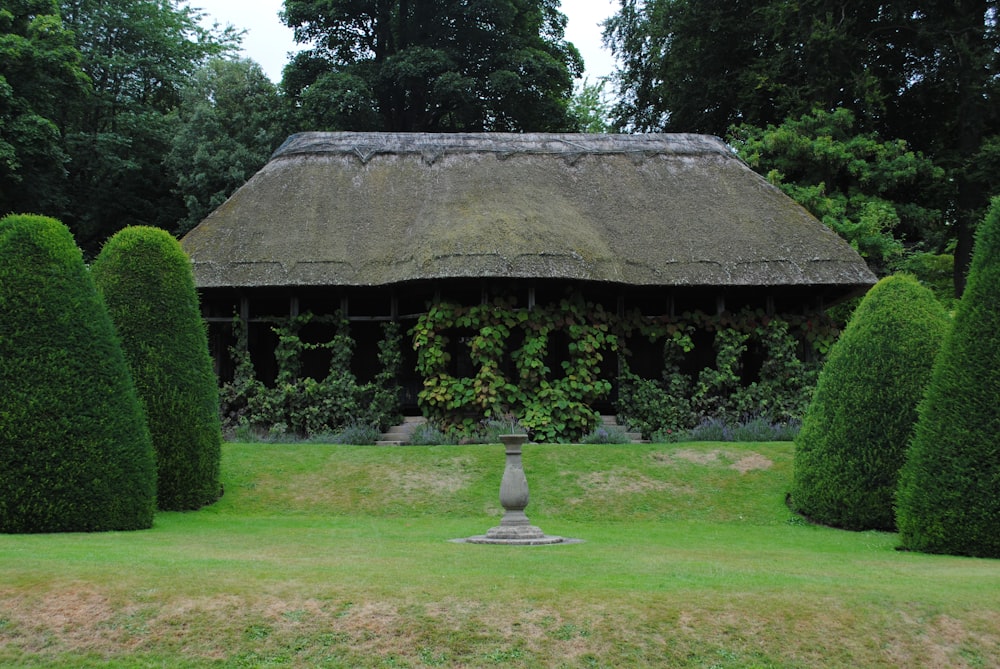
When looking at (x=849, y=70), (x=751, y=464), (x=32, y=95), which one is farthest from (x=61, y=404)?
(x=849, y=70)

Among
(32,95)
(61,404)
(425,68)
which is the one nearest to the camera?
(61,404)

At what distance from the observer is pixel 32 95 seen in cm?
2934

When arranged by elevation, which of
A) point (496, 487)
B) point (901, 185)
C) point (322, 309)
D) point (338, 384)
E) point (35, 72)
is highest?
point (35, 72)

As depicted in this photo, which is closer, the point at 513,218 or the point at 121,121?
the point at 513,218

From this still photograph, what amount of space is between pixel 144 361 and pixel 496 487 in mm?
5500

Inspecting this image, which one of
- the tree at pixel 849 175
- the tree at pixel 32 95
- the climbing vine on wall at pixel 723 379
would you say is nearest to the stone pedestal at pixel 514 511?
the climbing vine on wall at pixel 723 379

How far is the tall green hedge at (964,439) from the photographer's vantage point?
11.5 meters

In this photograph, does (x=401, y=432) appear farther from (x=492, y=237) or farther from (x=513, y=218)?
(x=513, y=218)

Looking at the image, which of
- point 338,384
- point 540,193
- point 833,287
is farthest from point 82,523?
point 833,287

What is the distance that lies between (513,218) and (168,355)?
8.41 metres

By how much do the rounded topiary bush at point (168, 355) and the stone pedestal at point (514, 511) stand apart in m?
4.89

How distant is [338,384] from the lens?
21.1 meters

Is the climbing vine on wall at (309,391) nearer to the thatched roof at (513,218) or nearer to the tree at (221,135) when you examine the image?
the thatched roof at (513,218)

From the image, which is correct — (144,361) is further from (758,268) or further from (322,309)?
(758,268)
